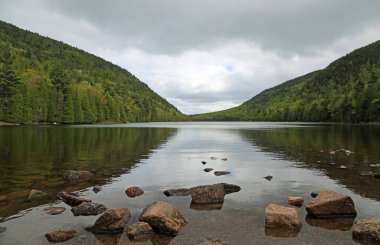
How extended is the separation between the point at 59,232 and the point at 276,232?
10697 millimetres

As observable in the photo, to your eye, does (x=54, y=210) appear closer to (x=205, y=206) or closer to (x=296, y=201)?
(x=205, y=206)

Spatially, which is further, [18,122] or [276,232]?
[18,122]

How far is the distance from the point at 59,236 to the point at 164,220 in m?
5.01

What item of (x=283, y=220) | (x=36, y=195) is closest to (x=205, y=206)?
(x=283, y=220)

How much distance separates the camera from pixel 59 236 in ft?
49.0

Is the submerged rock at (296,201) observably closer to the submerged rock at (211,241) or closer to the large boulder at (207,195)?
the large boulder at (207,195)

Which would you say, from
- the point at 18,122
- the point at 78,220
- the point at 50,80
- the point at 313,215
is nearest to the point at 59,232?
the point at 78,220

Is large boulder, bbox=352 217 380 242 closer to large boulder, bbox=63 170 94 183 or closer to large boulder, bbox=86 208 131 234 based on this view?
large boulder, bbox=86 208 131 234

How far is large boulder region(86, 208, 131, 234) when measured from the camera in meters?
16.1

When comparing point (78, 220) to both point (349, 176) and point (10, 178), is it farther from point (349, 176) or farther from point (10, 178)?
point (349, 176)

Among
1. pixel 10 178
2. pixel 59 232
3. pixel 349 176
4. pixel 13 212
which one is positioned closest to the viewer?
pixel 59 232

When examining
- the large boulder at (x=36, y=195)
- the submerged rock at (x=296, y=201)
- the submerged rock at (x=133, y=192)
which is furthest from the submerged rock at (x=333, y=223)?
the large boulder at (x=36, y=195)

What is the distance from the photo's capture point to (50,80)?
19350 cm

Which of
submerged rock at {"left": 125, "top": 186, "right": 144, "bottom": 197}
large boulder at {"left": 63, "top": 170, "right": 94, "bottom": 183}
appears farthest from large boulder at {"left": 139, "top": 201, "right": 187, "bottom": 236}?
large boulder at {"left": 63, "top": 170, "right": 94, "bottom": 183}
